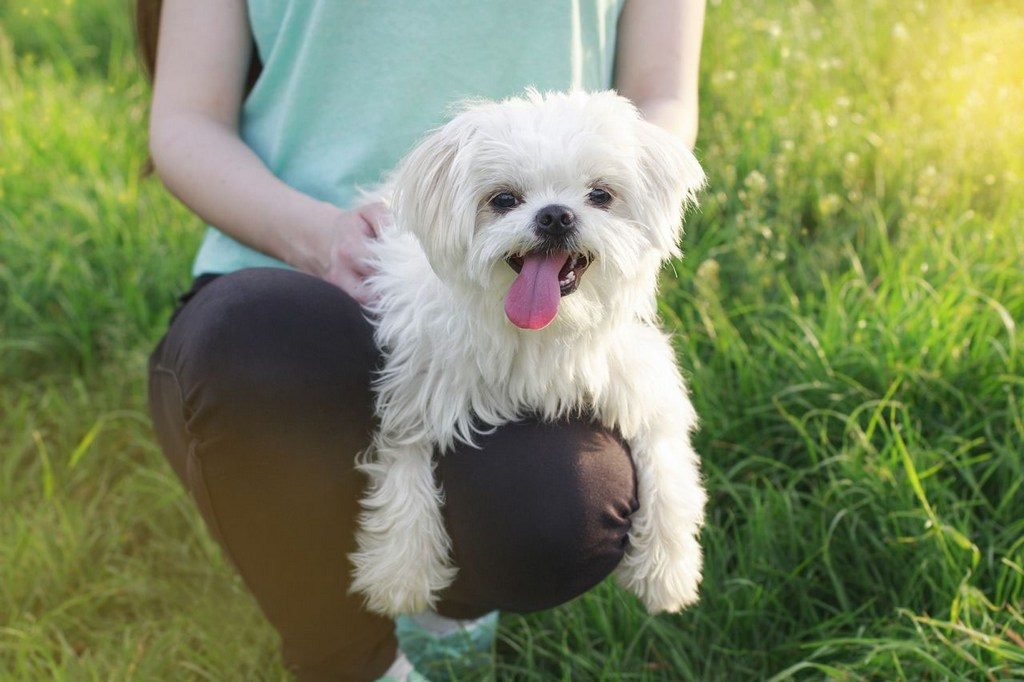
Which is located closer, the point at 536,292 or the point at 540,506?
the point at 536,292

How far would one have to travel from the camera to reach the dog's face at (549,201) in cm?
154

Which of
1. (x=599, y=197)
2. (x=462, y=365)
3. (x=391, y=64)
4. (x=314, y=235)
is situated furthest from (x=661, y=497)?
(x=391, y=64)

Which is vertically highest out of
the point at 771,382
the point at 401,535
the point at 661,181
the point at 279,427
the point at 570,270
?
the point at 661,181

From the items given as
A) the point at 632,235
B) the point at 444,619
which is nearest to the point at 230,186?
the point at 632,235

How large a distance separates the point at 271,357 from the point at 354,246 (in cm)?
25

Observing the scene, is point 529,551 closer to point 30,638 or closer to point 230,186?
point 230,186

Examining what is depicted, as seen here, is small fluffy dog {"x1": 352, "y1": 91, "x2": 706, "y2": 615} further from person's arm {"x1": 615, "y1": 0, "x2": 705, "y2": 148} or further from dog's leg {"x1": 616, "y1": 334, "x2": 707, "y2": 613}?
person's arm {"x1": 615, "y1": 0, "x2": 705, "y2": 148}

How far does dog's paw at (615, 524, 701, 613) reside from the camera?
1803mm

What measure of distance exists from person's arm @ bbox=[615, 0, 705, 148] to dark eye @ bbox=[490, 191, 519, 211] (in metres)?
0.52

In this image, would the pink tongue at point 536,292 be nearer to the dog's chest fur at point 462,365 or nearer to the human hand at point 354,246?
the dog's chest fur at point 462,365

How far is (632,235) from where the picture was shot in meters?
1.58

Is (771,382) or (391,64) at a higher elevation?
(391,64)

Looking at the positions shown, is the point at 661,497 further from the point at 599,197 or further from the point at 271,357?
the point at 271,357

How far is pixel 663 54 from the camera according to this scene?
2.04 m
